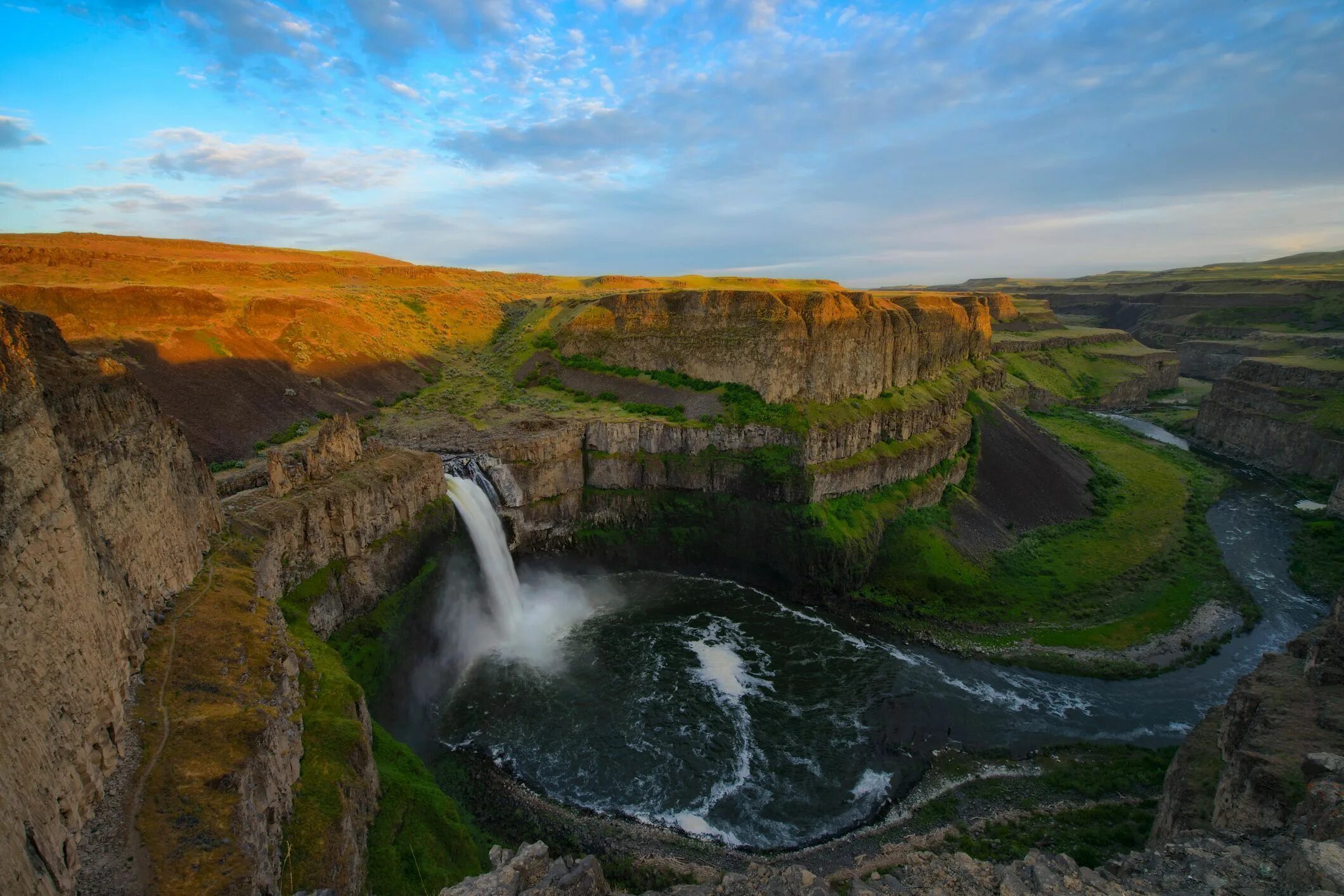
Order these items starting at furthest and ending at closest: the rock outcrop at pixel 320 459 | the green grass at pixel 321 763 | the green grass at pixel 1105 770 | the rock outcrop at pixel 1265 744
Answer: the rock outcrop at pixel 320 459 → the green grass at pixel 1105 770 → the rock outcrop at pixel 1265 744 → the green grass at pixel 321 763

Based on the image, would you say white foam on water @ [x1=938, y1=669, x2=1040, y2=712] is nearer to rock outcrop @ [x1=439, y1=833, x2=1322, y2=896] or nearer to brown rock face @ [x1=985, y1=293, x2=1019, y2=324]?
rock outcrop @ [x1=439, y1=833, x2=1322, y2=896]

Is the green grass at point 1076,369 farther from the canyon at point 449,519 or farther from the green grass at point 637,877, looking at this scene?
the green grass at point 637,877

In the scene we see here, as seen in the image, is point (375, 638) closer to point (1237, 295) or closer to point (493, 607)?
point (493, 607)

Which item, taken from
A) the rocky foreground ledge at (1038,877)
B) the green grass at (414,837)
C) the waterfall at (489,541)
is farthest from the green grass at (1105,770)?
the waterfall at (489,541)

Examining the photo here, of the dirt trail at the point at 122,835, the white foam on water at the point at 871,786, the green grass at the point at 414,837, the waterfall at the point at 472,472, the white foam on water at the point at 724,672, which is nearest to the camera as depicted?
the dirt trail at the point at 122,835

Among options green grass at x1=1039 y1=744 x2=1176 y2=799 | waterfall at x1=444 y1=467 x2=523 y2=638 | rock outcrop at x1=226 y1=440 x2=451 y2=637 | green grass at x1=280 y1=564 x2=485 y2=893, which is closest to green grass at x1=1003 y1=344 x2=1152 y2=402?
green grass at x1=1039 y1=744 x2=1176 y2=799

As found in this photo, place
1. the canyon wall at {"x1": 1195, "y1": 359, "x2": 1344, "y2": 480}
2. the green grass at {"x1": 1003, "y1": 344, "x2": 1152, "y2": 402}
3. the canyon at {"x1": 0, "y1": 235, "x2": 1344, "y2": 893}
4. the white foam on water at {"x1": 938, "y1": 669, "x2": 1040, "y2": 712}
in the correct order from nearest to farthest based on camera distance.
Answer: the canyon at {"x1": 0, "y1": 235, "x2": 1344, "y2": 893}
the white foam on water at {"x1": 938, "y1": 669, "x2": 1040, "y2": 712}
the canyon wall at {"x1": 1195, "y1": 359, "x2": 1344, "y2": 480}
the green grass at {"x1": 1003, "y1": 344, "x2": 1152, "y2": 402}

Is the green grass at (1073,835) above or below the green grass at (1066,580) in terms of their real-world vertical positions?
below
